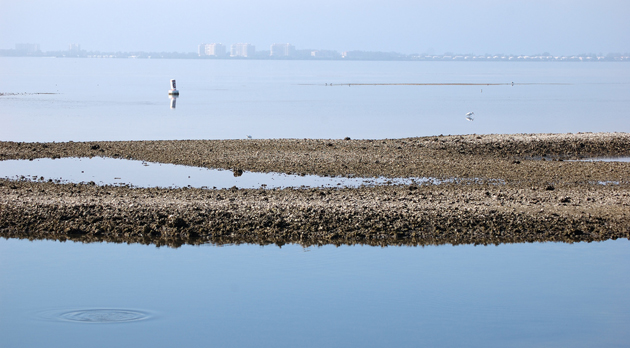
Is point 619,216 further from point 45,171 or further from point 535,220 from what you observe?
point 45,171

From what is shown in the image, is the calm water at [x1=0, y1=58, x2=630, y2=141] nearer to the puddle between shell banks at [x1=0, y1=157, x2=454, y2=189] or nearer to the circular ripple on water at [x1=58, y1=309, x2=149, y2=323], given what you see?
the puddle between shell banks at [x1=0, y1=157, x2=454, y2=189]

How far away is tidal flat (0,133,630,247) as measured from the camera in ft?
49.5

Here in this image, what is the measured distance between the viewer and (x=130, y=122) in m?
43.5

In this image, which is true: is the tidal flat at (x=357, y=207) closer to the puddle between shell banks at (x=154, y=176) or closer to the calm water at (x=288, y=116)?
the puddle between shell banks at (x=154, y=176)

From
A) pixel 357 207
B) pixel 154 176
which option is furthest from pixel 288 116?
pixel 357 207

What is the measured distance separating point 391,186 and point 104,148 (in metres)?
12.9

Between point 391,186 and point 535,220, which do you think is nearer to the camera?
point 535,220

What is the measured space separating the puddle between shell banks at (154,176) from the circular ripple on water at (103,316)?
9.36 meters

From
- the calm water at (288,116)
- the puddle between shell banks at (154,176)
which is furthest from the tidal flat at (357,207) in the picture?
the calm water at (288,116)

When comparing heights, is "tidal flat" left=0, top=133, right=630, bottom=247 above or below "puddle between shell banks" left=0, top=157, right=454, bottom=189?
above

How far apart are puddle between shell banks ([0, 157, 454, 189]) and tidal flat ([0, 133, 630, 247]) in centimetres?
75

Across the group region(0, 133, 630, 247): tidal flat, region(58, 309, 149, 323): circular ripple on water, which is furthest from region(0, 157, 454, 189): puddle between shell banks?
region(58, 309, 149, 323): circular ripple on water

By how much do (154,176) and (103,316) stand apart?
11704 millimetres

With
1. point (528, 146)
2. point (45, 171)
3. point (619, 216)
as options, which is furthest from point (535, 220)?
point (45, 171)
